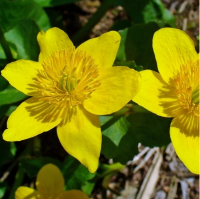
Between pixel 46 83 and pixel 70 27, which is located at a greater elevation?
pixel 46 83

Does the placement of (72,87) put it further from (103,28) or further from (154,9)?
(103,28)

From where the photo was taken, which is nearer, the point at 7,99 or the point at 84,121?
the point at 84,121

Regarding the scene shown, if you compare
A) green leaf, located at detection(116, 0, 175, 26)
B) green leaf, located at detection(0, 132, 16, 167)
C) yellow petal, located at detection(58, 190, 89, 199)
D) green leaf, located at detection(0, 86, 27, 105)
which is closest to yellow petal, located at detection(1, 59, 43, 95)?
green leaf, located at detection(0, 86, 27, 105)

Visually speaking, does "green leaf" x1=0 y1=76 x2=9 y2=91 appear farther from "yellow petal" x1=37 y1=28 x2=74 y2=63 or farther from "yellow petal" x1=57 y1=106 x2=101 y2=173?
"yellow petal" x1=57 y1=106 x2=101 y2=173

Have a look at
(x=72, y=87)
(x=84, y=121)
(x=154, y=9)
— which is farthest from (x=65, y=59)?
(x=154, y=9)

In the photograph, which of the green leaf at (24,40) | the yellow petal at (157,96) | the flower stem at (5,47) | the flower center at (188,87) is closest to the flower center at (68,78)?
the yellow petal at (157,96)

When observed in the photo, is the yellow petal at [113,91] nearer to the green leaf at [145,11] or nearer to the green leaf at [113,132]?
the green leaf at [113,132]

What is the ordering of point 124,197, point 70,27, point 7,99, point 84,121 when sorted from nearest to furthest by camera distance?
point 84,121 → point 7,99 → point 124,197 → point 70,27

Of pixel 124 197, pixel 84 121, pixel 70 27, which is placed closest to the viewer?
pixel 84 121
